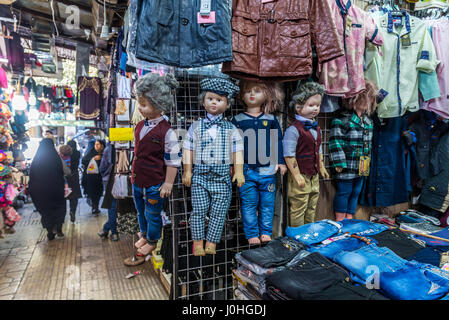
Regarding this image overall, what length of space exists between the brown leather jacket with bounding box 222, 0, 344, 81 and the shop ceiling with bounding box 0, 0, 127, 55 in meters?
1.49

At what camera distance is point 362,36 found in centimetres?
209

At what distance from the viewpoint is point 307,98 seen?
192 centimetres

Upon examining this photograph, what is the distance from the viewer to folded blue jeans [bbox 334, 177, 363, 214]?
2.30 m

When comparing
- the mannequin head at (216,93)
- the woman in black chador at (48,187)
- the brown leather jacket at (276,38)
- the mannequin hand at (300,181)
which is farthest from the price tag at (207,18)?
the woman in black chador at (48,187)

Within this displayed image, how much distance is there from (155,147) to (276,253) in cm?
105

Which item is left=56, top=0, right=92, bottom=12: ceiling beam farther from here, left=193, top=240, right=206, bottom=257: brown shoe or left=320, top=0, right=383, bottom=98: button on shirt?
left=193, top=240, right=206, bottom=257: brown shoe

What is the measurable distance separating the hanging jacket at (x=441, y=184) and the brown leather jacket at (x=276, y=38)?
201cm

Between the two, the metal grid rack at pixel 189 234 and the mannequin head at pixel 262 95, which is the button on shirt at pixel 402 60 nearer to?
the metal grid rack at pixel 189 234

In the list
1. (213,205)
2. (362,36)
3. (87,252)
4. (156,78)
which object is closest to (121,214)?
(87,252)

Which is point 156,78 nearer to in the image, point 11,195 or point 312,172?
point 312,172

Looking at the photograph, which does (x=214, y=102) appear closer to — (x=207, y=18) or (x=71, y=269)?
(x=207, y=18)

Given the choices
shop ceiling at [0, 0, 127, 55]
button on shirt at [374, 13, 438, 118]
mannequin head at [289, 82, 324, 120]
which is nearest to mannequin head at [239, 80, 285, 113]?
mannequin head at [289, 82, 324, 120]

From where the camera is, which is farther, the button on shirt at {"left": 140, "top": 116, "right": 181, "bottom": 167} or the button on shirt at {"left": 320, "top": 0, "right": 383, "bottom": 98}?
the button on shirt at {"left": 320, "top": 0, "right": 383, "bottom": 98}

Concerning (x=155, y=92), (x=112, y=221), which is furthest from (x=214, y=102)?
(x=112, y=221)
